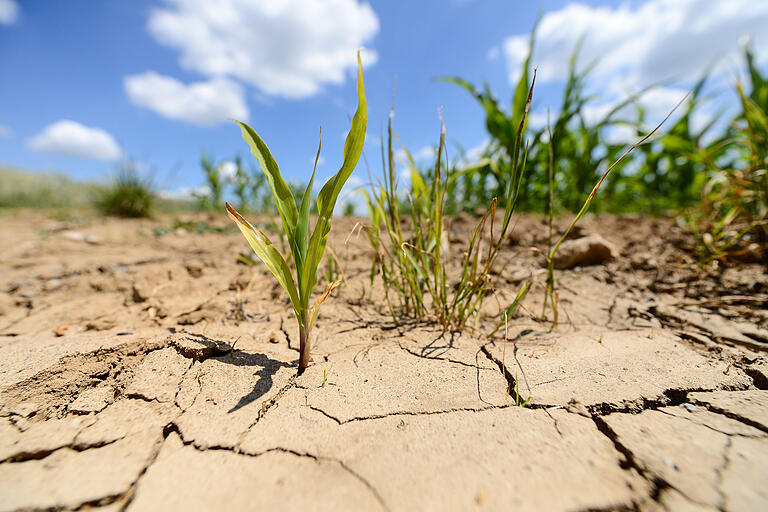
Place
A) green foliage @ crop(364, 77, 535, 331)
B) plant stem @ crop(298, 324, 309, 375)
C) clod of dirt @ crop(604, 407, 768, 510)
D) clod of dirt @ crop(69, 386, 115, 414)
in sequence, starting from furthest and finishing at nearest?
green foliage @ crop(364, 77, 535, 331), plant stem @ crop(298, 324, 309, 375), clod of dirt @ crop(69, 386, 115, 414), clod of dirt @ crop(604, 407, 768, 510)

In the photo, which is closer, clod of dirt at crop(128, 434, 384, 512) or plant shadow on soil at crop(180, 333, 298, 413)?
clod of dirt at crop(128, 434, 384, 512)

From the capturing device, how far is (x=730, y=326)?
1.09 metres

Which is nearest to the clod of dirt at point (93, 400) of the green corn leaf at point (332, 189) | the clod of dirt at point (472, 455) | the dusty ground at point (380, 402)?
the dusty ground at point (380, 402)

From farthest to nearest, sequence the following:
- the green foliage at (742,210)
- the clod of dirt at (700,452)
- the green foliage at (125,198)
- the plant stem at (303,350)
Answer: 1. the green foliage at (125,198)
2. the green foliage at (742,210)
3. the plant stem at (303,350)
4. the clod of dirt at (700,452)

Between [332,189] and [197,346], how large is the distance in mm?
617

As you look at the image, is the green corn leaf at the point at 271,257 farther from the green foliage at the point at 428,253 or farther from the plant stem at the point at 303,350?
the green foliage at the point at 428,253

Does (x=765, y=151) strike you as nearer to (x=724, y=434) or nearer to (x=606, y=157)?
(x=606, y=157)

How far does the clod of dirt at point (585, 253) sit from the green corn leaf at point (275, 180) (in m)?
1.31

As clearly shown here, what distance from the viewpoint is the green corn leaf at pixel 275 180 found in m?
0.79

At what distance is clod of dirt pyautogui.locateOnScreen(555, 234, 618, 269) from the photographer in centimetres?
157

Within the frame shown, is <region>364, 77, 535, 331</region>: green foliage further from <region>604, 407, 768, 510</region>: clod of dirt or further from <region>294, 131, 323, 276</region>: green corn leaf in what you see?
<region>604, 407, 768, 510</region>: clod of dirt

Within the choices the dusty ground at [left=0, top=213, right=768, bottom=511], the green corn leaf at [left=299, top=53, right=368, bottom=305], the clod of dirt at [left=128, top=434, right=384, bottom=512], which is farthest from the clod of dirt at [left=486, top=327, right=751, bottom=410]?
the green corn leaf at [left=299, top=53, right=368, bottom=305]

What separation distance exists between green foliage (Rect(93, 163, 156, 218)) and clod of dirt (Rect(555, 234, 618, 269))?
375 cm

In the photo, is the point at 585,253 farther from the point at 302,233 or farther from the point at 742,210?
the point at 302,233
